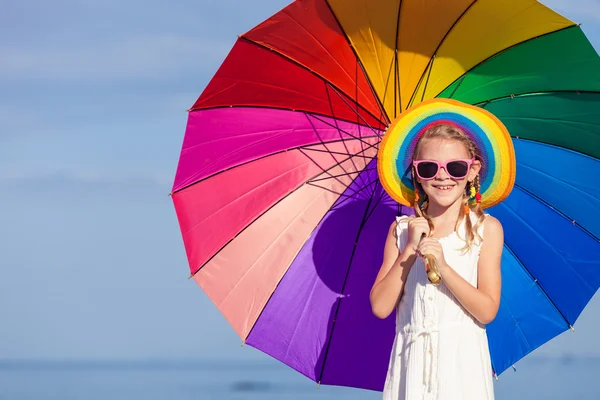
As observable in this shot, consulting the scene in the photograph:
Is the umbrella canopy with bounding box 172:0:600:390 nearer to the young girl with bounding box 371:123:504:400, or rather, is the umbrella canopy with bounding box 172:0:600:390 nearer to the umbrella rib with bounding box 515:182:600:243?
the umbrella rib with bounding box 515:182:600:243

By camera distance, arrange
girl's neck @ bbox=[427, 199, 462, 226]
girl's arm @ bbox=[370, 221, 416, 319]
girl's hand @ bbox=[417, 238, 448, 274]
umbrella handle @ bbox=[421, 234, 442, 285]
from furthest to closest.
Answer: girl's neck @ bbox=[427, 199, 462, 226]
girl's arm @ bbox=[370, 221, 416, 319]
girl's hand @ bbox=[417, 238, 448, 274]
umbrella handle @ bbox=[421, 234, 442, 285]

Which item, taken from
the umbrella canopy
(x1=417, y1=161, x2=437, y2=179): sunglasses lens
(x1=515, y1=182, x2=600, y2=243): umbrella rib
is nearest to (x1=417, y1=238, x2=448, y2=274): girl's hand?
(x1=417, y1=161, x2=437, y2=179): sunglasses lens

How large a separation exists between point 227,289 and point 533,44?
2.04 metres

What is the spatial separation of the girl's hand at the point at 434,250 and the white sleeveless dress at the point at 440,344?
232mm

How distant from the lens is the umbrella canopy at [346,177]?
519 centimetres

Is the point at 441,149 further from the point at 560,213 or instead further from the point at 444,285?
the point at 560,213

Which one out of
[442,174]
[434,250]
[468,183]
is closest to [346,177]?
[468,183]

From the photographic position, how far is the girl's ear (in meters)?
4.71

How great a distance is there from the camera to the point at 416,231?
4488mm

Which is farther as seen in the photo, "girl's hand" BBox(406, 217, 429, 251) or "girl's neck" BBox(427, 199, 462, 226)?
"girl's neck" BBox(427, 199, 462, 226)

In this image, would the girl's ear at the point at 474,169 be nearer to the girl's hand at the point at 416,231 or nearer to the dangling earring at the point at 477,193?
the dangling earring at the point at 477,193

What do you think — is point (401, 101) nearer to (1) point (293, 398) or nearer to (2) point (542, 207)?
(2) point (542, 207)

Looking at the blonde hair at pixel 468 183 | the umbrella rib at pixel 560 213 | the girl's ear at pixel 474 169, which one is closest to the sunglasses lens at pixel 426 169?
the blonde hair at pixel 468 183

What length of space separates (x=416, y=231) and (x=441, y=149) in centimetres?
40
